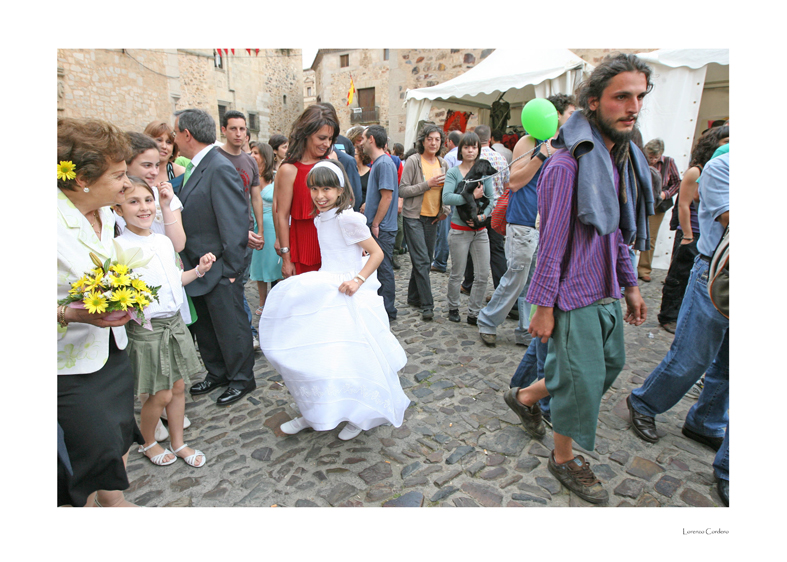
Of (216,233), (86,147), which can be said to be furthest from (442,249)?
(86,147)

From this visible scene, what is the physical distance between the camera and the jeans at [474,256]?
15.1ft

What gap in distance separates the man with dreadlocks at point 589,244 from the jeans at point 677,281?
2731 mm

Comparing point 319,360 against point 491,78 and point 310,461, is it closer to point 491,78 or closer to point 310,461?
point 310,461

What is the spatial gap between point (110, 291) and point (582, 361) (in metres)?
2.02

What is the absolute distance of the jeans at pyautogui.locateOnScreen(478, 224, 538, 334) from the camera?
3.88 metres

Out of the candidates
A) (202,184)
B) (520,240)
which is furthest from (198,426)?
(520,240)

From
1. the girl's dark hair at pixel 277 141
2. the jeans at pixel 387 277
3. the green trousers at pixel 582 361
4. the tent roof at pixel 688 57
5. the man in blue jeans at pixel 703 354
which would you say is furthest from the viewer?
the tent roof at pixel 688 57

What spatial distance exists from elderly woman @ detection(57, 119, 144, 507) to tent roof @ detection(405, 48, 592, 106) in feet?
22.8

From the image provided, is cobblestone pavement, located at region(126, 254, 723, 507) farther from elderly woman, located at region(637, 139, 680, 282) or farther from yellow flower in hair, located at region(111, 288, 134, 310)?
elderly woman, located at region(637, 139, 680, 282)

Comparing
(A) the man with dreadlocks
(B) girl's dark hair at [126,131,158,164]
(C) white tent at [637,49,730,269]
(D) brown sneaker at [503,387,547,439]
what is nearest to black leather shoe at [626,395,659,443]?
(D) brown sneaker at [503,387,547,439]

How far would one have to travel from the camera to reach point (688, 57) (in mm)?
6371

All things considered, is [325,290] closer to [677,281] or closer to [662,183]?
[677,281]

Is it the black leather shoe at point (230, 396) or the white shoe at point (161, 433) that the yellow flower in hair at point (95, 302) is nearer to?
the white shoe at point (161, 433)

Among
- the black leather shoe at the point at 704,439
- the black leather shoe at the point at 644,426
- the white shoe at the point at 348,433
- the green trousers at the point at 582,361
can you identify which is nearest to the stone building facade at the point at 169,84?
the white shoe at the point at 348,433
